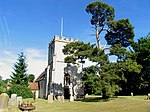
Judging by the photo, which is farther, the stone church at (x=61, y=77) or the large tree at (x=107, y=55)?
the stone church at (x=61, y=77)

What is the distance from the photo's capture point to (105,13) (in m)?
38.7

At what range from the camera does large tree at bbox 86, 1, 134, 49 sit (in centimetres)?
3745

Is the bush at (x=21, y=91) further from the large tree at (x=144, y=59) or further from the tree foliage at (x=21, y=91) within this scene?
→ the large tree at (x=144, y=59)

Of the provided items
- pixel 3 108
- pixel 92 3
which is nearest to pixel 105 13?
pixel 92 3

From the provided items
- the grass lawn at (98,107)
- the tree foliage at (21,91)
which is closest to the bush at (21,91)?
the tree foliage at (21,91)

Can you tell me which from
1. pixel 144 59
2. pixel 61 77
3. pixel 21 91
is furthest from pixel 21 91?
pixel 144 59

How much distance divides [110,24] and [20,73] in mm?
29017

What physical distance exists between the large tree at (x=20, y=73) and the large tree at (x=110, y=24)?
25.5 m

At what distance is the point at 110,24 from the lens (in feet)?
123

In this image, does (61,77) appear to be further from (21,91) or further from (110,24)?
(110,24)

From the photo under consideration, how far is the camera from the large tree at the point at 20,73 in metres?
56.6

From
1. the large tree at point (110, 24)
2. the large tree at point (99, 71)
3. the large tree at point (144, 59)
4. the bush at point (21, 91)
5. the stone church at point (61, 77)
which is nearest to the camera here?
the large tree at point (99, 71)

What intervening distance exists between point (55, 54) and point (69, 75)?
5276mm

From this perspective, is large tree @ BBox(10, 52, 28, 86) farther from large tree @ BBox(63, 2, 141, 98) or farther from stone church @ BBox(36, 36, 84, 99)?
large tree @ BBox(63, 2, 141, 98)
